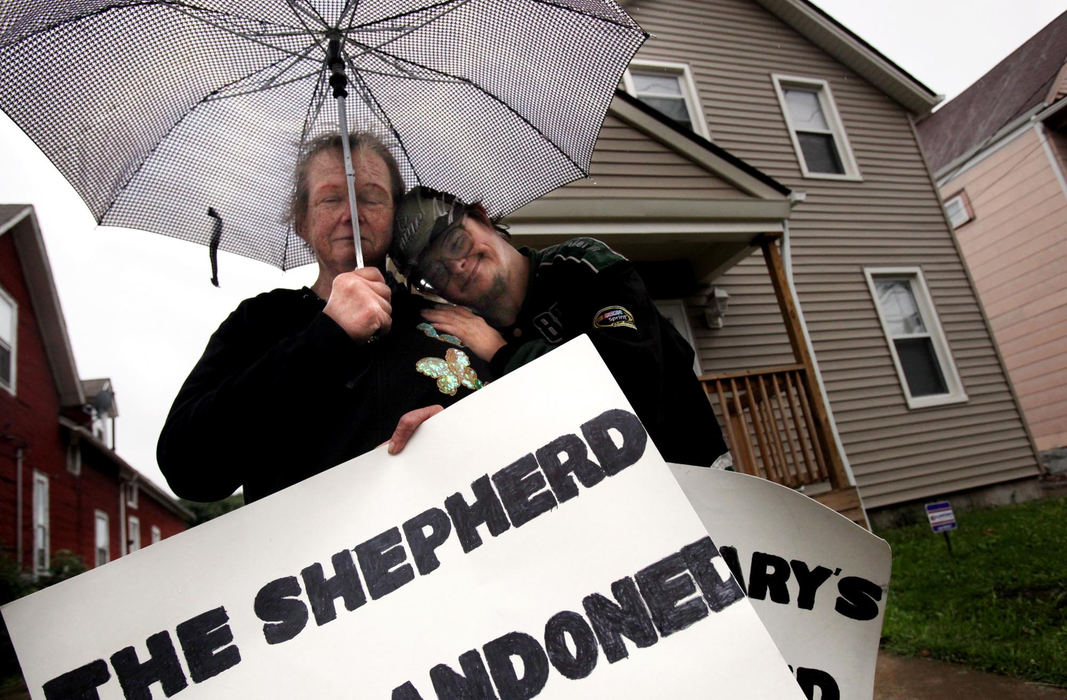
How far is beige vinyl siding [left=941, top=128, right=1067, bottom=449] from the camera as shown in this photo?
11.9m

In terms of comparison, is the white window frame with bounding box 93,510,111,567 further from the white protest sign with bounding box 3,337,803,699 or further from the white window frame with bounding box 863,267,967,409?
the white protest sign with bounding box 3,337,803,699

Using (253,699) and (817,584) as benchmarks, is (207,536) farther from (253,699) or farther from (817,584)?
(817,584)

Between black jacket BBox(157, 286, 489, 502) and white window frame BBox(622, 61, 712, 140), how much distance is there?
7.80m

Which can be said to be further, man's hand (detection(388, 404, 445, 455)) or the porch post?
the porch post

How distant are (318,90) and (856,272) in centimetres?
838

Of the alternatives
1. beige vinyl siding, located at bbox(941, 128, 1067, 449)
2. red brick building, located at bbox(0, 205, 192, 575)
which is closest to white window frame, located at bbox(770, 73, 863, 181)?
beige vinyl siding, located at bbox(941, 128, 1067, 449)

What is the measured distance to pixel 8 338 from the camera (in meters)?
10.7

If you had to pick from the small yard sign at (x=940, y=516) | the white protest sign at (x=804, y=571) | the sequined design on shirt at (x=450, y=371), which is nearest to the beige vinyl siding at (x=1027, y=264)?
the small yard sign at (x=940, y=516)

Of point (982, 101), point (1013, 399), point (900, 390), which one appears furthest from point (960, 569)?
point (982, 101)

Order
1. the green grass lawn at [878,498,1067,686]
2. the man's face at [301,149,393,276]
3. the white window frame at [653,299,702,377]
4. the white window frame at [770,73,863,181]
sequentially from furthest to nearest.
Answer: the white window frame at [770,73,863,181]
the white window frame at [653,299,702,377]
the green grass lawn at [878,498,1067,686]
the man's face at [301,149,393,276]

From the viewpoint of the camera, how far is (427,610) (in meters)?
1.03

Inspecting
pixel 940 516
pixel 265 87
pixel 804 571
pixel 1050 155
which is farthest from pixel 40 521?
pixel 1050 155

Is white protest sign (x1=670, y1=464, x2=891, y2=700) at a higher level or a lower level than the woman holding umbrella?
lower

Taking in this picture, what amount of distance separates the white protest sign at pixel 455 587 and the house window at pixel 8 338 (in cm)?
1150
